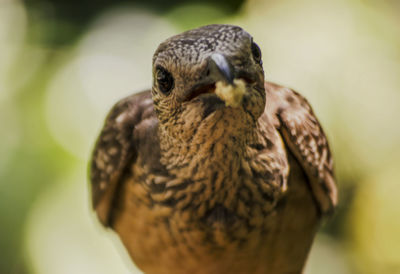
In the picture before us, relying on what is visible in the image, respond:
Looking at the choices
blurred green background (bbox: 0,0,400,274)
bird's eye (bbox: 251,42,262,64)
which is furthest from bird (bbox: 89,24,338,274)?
blurred green background (bbox: 0,0,400,274)

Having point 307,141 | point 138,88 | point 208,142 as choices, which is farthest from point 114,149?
point 138,88

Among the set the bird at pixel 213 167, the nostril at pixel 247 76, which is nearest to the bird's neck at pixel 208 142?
the bird at pixel 213 167

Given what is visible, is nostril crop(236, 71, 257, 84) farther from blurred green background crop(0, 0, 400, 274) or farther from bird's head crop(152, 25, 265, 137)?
blurred green background crop(0, 0, 400, 274)

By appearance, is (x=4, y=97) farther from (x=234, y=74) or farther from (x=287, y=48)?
(x=234, y=74)

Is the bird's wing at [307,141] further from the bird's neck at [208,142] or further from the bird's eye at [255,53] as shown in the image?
the bird's eye at [255,53]

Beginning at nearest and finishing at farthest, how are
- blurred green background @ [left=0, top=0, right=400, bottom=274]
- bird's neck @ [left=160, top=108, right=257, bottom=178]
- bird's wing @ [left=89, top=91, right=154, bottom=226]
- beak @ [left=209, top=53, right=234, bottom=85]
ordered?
beak @ [left=209, top=53, right=234, bottom=85] → bird's neck @ [left=160, top=108, right=257, bottom=178] → bird's wing @ [left=89, top=91, right=154, bottom=226] → blurred green background @ [left=0, top=0, right=400, bottom=274]

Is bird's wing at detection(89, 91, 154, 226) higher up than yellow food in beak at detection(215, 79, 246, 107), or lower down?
lower down
